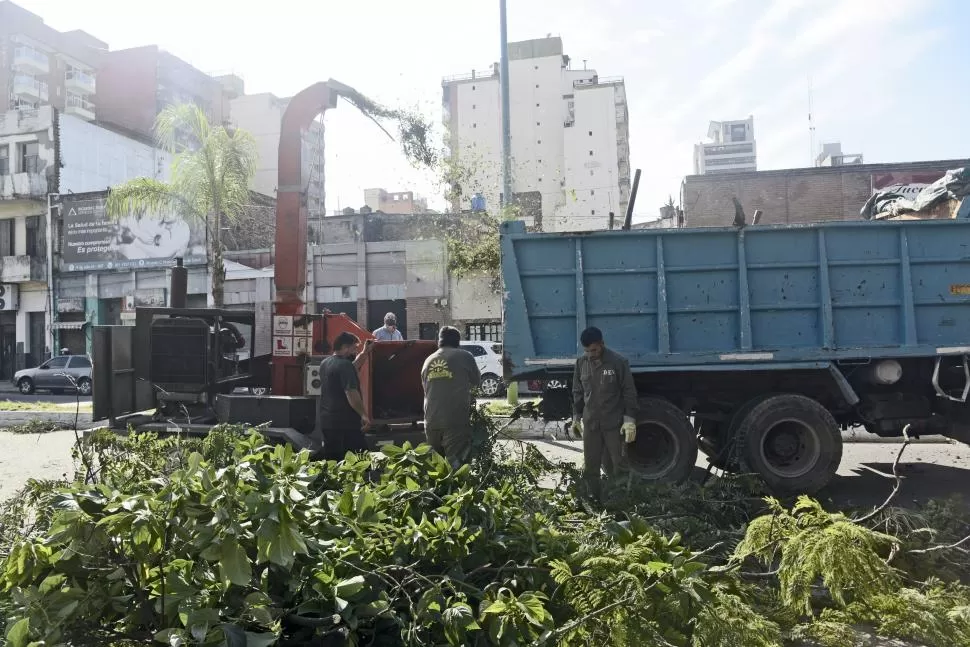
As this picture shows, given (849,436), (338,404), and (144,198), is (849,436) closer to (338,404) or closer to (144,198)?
(338,404)

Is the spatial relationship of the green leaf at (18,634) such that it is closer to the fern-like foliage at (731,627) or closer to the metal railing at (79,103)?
the fern-like foliage at (731,627)

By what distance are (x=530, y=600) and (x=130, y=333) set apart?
6.01 m

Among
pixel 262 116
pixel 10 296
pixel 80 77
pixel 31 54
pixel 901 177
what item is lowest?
pixel 10 296

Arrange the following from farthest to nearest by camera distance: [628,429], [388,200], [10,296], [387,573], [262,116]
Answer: [388,200] < [262,116] < [10,296] < [628,429] < [387,573]

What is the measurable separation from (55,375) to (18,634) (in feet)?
80.1

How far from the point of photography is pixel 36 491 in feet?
8.98

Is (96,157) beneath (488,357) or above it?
above

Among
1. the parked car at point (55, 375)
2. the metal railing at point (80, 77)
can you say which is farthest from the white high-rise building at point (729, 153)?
the parked car at point (55, 375)

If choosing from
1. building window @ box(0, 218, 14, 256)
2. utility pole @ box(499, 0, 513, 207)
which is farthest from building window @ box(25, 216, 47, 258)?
utility pole @ box(499, 0, 513, 207)

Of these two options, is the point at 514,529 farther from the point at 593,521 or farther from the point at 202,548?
the point at 202,548

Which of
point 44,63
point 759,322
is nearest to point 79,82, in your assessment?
point 44,63

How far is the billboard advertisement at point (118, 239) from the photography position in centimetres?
2670

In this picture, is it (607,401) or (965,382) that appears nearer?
(607,401)

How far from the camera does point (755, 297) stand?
6.14 m
